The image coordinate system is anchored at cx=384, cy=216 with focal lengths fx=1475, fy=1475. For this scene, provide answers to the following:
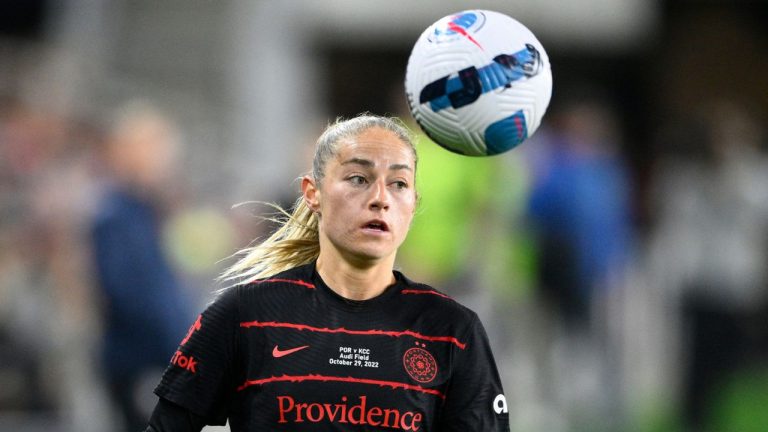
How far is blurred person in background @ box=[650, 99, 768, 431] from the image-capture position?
11.5m

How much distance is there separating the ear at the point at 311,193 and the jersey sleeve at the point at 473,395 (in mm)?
707

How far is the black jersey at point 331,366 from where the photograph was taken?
482 centimetres

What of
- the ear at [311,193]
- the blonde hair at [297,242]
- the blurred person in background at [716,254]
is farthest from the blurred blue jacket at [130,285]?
the blurred person in background at [716,254]

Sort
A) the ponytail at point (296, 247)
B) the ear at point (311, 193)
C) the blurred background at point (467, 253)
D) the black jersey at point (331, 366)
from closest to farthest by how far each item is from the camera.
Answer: the black jersey at point (331, 366)
the ear at point (311, 193)
the ponytail at point (296, 247)
the blurred background at point (467, 253)

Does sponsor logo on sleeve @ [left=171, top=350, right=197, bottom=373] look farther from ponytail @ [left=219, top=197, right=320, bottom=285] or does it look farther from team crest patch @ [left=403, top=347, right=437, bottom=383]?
team crest patch @ [left=403, top=347, right=437, bottom=383]

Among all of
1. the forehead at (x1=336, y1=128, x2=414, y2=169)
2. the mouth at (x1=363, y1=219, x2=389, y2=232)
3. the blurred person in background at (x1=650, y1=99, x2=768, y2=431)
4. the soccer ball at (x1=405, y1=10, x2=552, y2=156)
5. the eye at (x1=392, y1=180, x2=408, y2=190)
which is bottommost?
the blurred person in background at (x1=650, y1=99, x2=768, y2=431)

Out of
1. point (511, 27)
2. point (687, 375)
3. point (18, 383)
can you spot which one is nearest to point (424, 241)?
point (687, 375)

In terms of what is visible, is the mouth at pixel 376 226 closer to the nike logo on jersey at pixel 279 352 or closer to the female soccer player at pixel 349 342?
the female soccer player at pixel 349 342

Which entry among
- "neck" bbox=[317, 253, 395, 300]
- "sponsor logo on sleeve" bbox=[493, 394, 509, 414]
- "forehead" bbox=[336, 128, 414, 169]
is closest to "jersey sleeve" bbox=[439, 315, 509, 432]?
"sponsor logo on sleeve" bbox=[493, 394, 509, 414]

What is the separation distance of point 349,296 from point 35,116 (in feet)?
Result: 33.2

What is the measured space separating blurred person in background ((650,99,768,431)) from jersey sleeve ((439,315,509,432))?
268 inches

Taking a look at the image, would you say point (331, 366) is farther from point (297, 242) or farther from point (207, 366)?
point (297, 242)

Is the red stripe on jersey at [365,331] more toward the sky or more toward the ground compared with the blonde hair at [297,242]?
more toward the ground

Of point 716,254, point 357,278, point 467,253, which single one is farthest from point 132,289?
point 716,254
